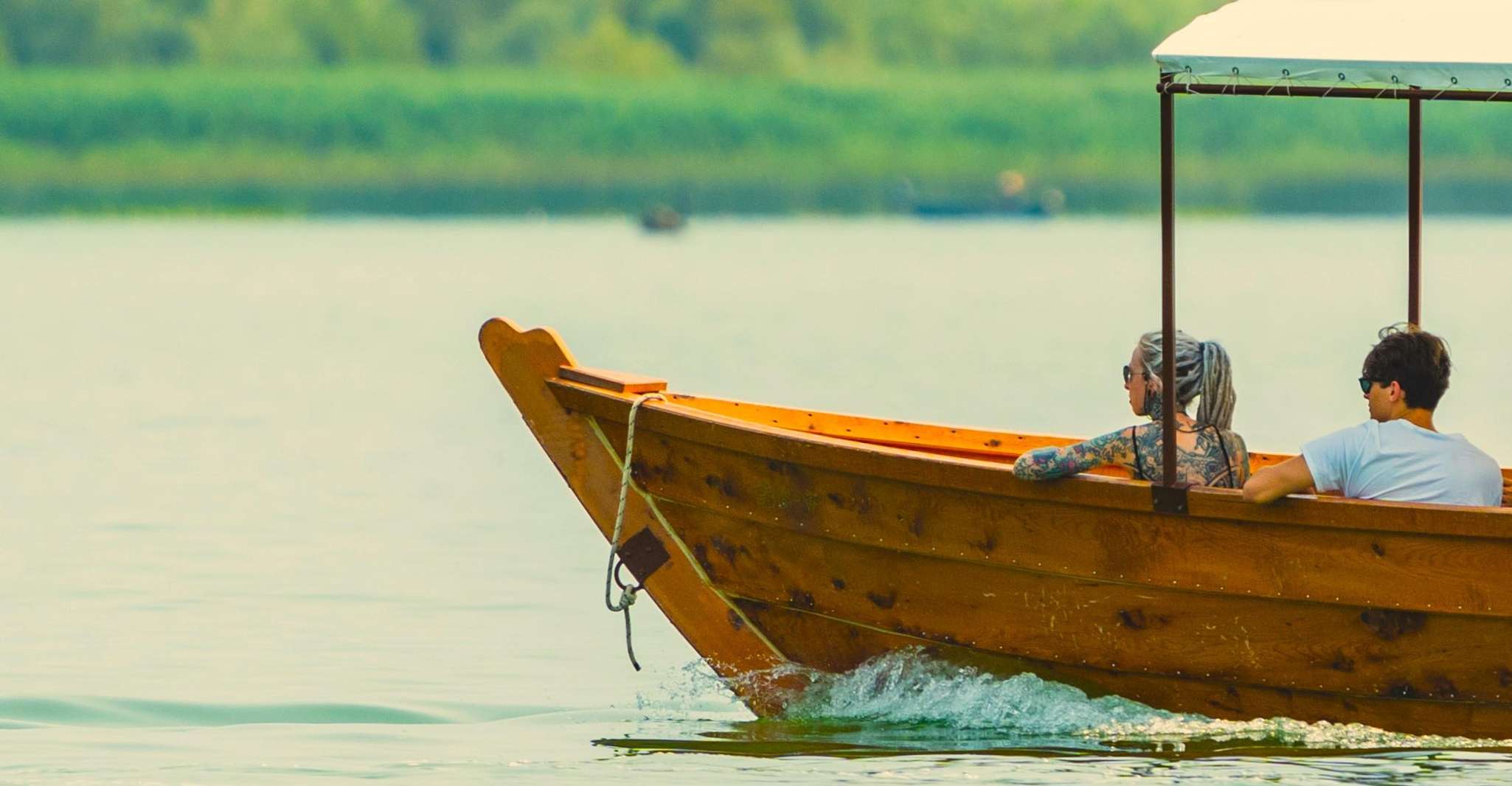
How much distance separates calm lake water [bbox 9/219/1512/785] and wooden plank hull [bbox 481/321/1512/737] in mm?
168

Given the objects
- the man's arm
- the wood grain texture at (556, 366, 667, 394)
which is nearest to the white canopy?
the man's arm

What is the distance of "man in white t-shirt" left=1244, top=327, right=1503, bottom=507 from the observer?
7707 mm

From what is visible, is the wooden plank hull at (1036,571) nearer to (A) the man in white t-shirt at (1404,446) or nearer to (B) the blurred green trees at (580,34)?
(A) the man in white t-shirt at (1404,446)

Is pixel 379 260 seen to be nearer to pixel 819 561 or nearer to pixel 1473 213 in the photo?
pixel 1473 213

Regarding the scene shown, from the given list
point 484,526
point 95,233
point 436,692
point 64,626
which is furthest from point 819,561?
point 95,233

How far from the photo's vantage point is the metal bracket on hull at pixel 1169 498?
772 cm

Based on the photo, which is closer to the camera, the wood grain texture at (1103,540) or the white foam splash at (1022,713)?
the wood grain texture at (1103,540)

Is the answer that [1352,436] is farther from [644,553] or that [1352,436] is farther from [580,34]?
[580,34]

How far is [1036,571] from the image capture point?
8.11 m

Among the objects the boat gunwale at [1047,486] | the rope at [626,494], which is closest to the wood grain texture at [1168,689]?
the rope at [626,494]

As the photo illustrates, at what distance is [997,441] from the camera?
9375mm

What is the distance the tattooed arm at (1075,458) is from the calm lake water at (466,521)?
2.79ft

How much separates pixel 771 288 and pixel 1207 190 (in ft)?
129

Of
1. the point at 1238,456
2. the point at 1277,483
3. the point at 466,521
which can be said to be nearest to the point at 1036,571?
the point at 1238,456
